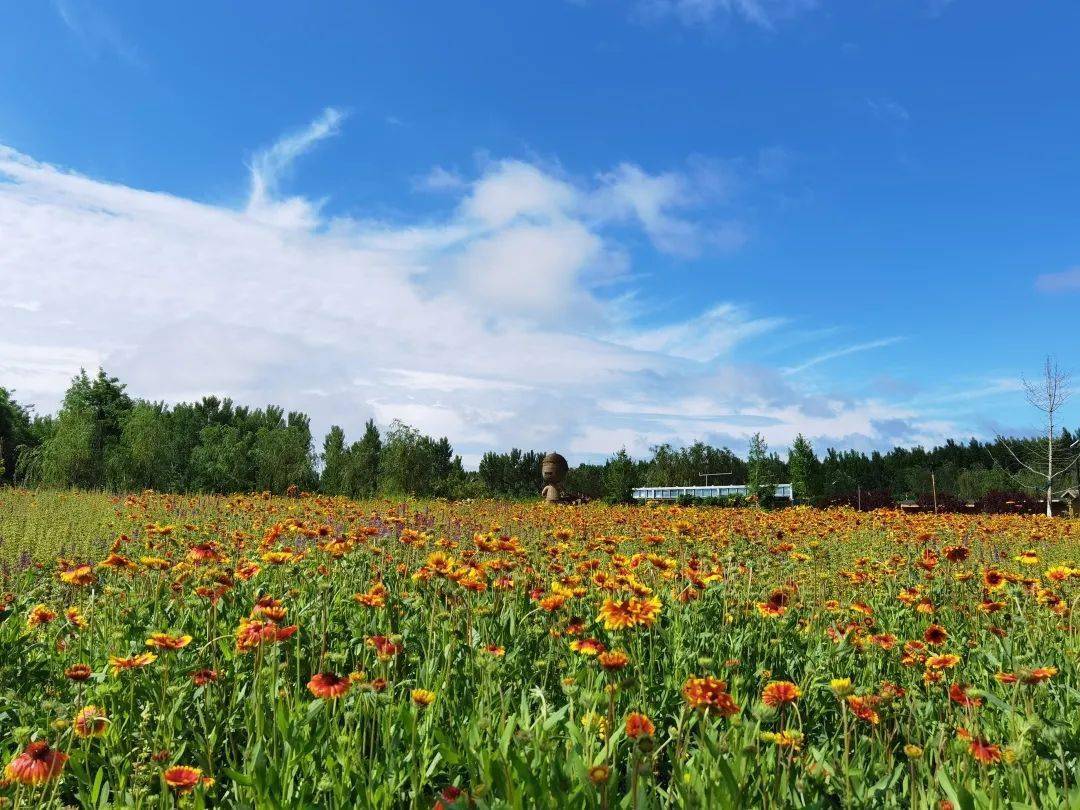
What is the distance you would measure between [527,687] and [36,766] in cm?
200

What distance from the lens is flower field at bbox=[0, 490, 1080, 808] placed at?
2.14 metres

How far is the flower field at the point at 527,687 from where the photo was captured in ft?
7.02

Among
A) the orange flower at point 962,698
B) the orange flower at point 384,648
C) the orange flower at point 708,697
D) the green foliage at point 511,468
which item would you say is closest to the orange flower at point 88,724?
the orange flower at point 384,648

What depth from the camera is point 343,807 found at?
209 cm

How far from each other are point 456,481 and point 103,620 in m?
23.0

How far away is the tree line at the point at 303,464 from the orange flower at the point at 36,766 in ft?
66.4

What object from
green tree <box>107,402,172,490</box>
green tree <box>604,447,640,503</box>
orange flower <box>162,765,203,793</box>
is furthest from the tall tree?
orange flower <box>162,765,203,793</box>

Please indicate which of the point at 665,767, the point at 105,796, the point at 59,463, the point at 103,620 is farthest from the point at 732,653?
the point at 59,463

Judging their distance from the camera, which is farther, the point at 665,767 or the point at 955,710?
the point at 955,710

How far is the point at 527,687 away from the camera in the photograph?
3305mm

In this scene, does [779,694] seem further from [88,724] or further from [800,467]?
[800,467]

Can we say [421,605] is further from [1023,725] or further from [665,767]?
[1023,725]

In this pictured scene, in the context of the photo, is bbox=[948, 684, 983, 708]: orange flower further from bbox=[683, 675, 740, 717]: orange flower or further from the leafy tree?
the leafy tree

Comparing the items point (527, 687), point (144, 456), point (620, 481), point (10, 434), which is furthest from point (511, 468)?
point (527, 687)
